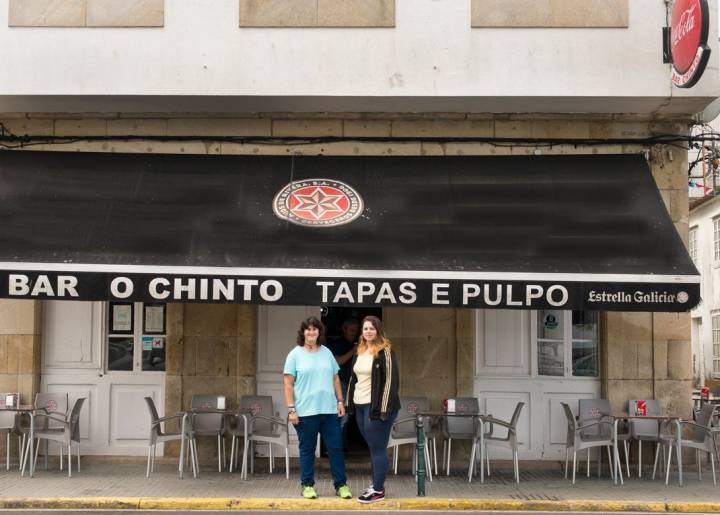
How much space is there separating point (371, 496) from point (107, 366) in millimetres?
4307

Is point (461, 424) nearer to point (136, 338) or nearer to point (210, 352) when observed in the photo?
point (210, 352)

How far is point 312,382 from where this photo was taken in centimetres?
857

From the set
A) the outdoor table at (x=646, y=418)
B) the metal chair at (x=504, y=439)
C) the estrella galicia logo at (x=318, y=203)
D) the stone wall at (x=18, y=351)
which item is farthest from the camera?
the stone wall at (x=18, y=351)

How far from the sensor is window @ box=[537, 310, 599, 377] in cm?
1100

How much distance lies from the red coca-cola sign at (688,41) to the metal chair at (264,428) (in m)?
6.16

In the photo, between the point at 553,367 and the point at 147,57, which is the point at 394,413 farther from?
the point at 147,57

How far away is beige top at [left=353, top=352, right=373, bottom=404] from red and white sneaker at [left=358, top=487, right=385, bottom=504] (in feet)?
2.98

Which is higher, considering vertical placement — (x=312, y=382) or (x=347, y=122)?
(x=347, y=122)

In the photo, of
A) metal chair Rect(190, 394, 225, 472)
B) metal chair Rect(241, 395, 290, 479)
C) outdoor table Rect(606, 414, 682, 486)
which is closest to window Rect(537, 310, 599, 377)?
outdoor table Rect(606, 414, 682, 486)

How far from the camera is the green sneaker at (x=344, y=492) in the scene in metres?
8.71

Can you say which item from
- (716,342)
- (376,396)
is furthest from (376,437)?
(716,342)

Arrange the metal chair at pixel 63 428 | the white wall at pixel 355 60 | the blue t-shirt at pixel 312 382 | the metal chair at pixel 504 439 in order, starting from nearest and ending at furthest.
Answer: the blue t-shirt at pixel 312 382 < the metal chair at pixel 504 439 < the metal chair at pixel 63 428 < the white wall at pixel 355 60

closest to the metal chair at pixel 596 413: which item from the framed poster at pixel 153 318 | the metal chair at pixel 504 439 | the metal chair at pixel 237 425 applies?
the metal chair at pixel 504 439

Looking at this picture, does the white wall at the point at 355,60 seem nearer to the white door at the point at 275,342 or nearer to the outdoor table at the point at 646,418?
the white door at the point at 275,342
